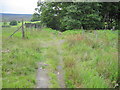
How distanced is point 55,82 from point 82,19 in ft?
42.3

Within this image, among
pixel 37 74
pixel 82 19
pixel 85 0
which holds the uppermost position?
pixel 85 0

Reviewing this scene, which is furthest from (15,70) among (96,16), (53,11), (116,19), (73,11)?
(116,19)

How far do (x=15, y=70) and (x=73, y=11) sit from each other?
40.2 ft

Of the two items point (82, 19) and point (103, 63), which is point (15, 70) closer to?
point (103, 63)

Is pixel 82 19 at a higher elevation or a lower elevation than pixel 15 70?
higher

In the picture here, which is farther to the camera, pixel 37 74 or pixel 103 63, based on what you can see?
pixel 103 63

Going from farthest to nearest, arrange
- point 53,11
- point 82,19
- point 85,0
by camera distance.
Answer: point 53,11
point 82,19
point 85,0

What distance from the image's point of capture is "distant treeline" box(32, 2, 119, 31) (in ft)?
50.3

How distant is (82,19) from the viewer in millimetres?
15438

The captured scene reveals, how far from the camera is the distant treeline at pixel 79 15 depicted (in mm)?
15328

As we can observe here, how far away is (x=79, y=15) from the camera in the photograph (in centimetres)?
1571

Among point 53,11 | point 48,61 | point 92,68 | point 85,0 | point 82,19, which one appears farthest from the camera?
point 53,11

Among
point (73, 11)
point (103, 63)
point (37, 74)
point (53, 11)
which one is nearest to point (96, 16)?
point (73, 11)

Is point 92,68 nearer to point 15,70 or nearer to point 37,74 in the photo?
point 37,74
